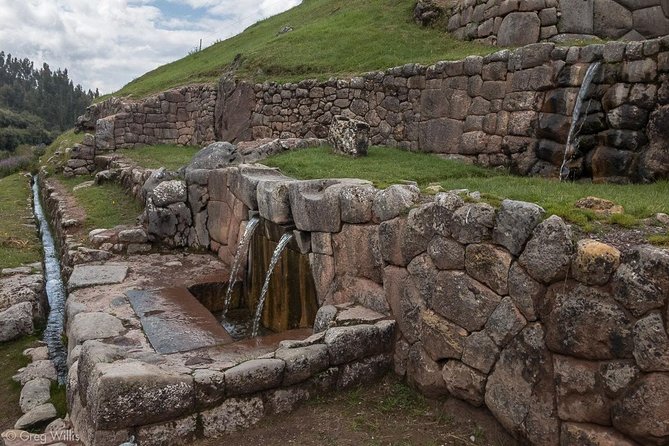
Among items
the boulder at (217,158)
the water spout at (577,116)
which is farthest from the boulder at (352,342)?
the boulder at (217,158)

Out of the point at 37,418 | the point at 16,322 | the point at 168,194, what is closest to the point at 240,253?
the point at 168,194

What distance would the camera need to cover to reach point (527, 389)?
4141 millimetres

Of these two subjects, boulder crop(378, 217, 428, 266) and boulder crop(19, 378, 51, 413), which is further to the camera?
boulder crop(19, 378, 51, 413)

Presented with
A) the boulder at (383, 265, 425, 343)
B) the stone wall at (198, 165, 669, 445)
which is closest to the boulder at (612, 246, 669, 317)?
the stone wall at (198, 165, 669, 445)

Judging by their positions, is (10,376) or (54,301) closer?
(10,376)

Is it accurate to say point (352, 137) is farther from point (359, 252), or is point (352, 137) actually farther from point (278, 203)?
point (359, 252)

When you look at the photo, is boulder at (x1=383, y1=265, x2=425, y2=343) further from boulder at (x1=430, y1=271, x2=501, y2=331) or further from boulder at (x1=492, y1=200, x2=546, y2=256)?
boulder at (x1=492, y1=200, x2=546, y2=256)

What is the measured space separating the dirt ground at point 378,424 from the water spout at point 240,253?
365 centimetres

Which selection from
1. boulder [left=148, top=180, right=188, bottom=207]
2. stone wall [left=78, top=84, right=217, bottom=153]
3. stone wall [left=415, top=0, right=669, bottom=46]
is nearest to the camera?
boulder [left=148, top=180, right=188, bottom=207]

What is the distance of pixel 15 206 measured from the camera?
17125 millimetres

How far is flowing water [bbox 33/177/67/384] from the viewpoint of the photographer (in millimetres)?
7637

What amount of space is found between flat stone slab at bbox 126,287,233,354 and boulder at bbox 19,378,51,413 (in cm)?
128

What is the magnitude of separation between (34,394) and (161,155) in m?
12.6

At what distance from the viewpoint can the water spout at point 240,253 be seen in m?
8.34
